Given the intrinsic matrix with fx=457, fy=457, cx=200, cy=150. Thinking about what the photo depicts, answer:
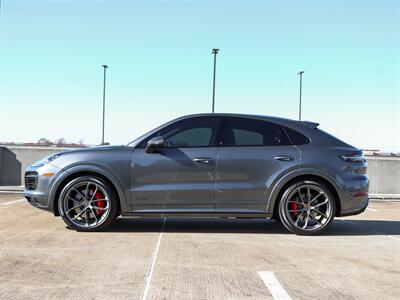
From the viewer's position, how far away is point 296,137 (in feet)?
21.0

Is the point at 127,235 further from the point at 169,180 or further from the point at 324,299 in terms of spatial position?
the point at 324,299

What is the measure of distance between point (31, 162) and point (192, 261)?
440 inches

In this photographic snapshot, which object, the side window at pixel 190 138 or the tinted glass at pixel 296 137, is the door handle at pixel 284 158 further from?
the side window at pixel 190 138

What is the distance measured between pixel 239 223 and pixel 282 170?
5.05ft

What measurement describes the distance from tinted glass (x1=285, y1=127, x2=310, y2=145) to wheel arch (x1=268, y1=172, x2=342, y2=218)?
46 cm

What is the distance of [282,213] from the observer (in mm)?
6195

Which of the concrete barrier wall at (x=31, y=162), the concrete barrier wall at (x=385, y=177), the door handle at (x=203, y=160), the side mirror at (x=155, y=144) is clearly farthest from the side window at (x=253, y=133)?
the concrete barrier wall at (x=385, y=177)

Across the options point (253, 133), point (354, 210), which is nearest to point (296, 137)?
point (253, 133)

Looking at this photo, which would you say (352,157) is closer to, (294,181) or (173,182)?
(294,181)

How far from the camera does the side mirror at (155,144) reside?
237 inches

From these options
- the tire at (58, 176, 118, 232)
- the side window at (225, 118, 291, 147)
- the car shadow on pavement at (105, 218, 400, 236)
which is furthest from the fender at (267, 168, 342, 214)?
the tire at (58, 176, 118, 232)

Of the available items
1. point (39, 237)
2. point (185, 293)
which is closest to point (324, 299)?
point (185, 293)

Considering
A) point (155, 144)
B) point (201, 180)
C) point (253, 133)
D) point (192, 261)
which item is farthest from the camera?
point (253, 133)

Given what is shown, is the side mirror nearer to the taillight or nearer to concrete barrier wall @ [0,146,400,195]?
the taillight
